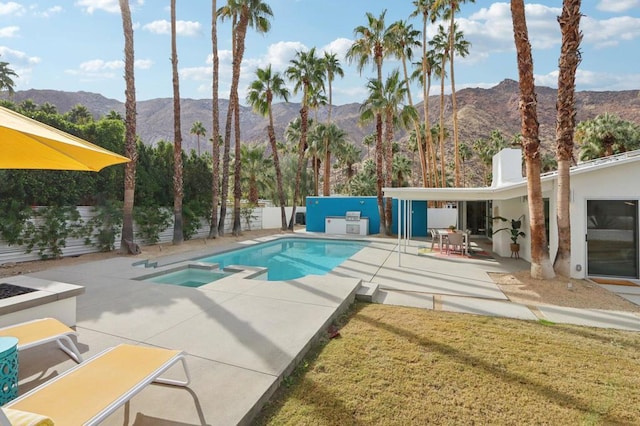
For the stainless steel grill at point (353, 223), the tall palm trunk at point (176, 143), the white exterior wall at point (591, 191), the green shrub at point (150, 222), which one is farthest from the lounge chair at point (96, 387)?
the stainless steel grill at point (353, 223)

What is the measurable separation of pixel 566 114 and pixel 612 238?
3443 mm

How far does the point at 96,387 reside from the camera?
2.28 metres

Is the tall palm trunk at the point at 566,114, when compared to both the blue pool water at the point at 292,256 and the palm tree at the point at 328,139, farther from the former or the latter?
the palm tree at the point at 328,139

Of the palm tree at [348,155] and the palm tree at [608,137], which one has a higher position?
the palm tree at [348,155]

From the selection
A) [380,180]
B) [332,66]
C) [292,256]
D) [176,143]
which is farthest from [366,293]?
[332,66]

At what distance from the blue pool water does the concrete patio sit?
2.32 meters

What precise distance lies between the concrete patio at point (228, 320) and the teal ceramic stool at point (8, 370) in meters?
0.58

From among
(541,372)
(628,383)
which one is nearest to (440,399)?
(541,372)

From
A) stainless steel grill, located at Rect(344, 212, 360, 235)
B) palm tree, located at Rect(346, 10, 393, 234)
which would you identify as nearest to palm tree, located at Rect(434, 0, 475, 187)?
palm tree, located at Rect(346, 10, 393, 234)

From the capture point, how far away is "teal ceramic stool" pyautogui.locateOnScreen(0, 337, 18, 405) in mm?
2270

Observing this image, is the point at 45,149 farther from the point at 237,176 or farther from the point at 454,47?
the point at 454,47

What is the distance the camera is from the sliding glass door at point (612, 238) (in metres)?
7.77

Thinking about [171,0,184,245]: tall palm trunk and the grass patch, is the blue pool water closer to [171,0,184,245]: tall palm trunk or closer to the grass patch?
[171,0,184,245]: tall palm trunk

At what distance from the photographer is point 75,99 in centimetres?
8788
